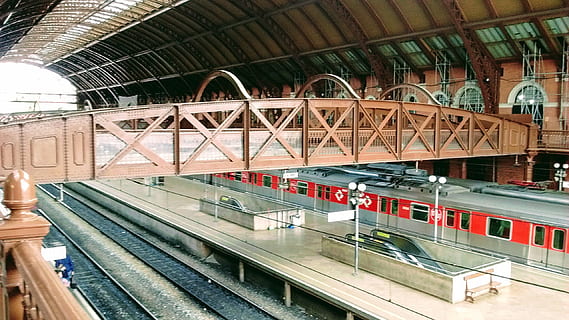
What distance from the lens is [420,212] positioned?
2025 centimetres

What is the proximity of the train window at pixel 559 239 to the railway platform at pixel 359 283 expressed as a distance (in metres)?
0.99

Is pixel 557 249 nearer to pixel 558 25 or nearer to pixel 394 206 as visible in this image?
pixel 394 206

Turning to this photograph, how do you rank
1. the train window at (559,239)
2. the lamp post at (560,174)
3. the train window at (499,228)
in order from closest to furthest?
the train window at (559,239)
the train window at (499,228)
the lamp post at (560,174)

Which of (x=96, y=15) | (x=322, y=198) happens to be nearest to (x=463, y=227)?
(x=322, y=198)

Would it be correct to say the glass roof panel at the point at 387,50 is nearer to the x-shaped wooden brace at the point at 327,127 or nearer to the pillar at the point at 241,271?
the x-shaped wooden brace at the point at 327,127

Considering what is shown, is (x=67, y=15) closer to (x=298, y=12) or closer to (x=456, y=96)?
(x=298, y=12)

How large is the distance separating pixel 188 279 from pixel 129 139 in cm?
888

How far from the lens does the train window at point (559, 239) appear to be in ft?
52.0

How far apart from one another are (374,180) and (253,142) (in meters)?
11.4

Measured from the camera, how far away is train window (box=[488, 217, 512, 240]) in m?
17.2

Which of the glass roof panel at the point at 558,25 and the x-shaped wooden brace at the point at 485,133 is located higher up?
the glass roof panel at the point at 558,25

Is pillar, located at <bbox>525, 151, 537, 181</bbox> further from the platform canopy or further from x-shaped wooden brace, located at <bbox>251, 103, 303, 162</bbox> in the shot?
x-shaped wooden brace, located at <bbox>251, 103, 303, 162</bbox>

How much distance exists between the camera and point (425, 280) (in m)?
14.9

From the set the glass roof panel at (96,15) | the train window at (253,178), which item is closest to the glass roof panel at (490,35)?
the train window at (253,178)
